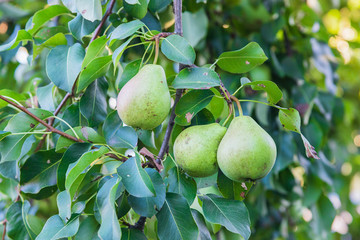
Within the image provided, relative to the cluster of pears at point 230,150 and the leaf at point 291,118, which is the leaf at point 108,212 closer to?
the cluster of pears at point 230,150

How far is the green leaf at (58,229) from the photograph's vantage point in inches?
27.7

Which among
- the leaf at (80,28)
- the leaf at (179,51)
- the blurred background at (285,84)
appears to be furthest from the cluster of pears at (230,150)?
the blurred background at (285,84)

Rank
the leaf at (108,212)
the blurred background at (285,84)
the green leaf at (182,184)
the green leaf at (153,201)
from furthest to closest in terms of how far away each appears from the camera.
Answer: the blurred background at (285,84), the green leaf at (182,184), the green leaf at (153,201), the leaf at (108,212)

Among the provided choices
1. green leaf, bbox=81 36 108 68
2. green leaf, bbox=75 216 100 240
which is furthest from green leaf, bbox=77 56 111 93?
green leaf, bbox=75 216 100 240

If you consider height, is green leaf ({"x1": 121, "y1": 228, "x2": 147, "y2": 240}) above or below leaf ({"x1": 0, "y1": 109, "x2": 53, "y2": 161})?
below

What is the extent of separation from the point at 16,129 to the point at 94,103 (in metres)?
0.18

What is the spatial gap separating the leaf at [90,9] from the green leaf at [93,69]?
0.11m

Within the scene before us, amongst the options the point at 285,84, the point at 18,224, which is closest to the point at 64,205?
the point at 18,224

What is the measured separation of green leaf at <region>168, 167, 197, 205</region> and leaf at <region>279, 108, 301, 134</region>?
204 millimetres

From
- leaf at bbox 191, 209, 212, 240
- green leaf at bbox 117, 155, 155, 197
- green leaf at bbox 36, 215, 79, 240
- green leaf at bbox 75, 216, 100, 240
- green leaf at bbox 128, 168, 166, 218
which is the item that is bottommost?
leaf at bbox 191, 209, 212, 240

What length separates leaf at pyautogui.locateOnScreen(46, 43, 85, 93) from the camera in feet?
2.76

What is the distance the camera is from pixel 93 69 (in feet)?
2.50

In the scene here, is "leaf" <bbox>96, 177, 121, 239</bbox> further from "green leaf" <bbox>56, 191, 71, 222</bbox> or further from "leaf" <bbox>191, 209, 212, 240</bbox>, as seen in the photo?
"leaf" <bbox>191, 209, 212, 240</bbox>

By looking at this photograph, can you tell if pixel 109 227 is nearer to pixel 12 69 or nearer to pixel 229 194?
pixel 229 194
